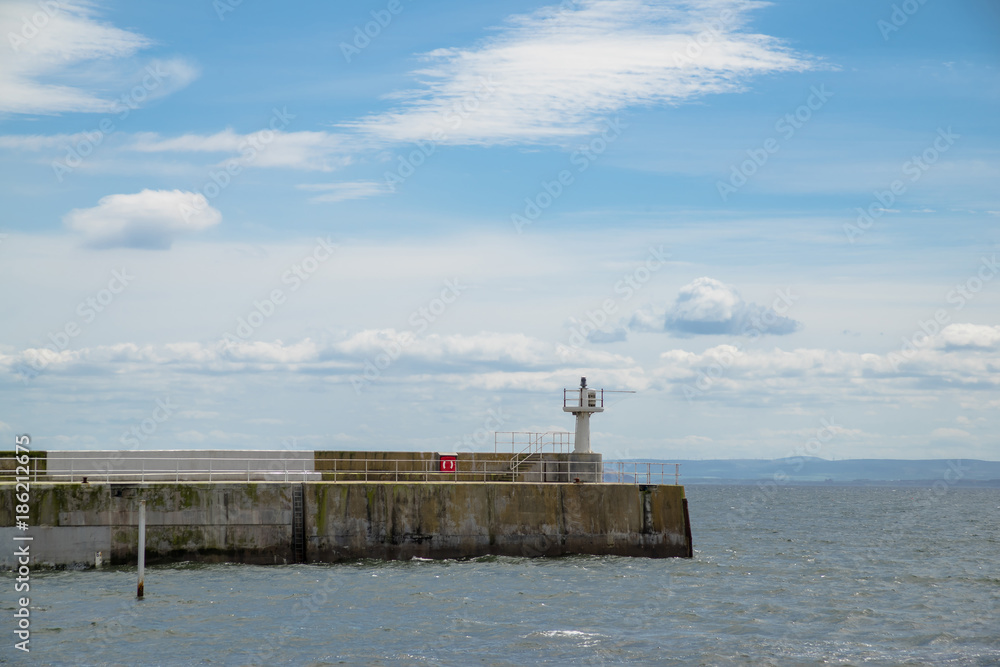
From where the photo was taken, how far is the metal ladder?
3259cm

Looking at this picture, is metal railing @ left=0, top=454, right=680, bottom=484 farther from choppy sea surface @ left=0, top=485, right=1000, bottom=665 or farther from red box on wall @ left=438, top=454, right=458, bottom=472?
choppy sea surface @ left=0, top=485, right=1000, bottom=665

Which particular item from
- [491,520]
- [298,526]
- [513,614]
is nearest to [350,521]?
[298,526]

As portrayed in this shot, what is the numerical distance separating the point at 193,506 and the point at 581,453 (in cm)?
1372

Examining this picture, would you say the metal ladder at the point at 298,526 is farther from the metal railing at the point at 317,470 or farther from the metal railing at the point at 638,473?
the metal railing at the point at 638,473

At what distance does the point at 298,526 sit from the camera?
107 ft

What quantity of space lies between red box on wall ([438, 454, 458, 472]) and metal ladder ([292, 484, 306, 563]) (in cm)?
644

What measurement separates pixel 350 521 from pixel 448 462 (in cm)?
584

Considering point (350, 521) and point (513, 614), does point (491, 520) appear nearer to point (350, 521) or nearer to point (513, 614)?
point (350, 521)

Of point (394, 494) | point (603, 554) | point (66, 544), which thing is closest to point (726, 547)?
point (603, 554)

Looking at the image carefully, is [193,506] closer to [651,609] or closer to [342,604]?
[342,604]

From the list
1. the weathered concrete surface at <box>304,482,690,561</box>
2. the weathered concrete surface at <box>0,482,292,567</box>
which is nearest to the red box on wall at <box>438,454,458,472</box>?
the weathered concrete surface at <box>304,482,690,561</box>

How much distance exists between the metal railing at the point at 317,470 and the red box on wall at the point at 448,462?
0.18 metres

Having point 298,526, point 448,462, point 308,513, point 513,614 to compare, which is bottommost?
point 513,614

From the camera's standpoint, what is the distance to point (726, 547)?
153 ft
